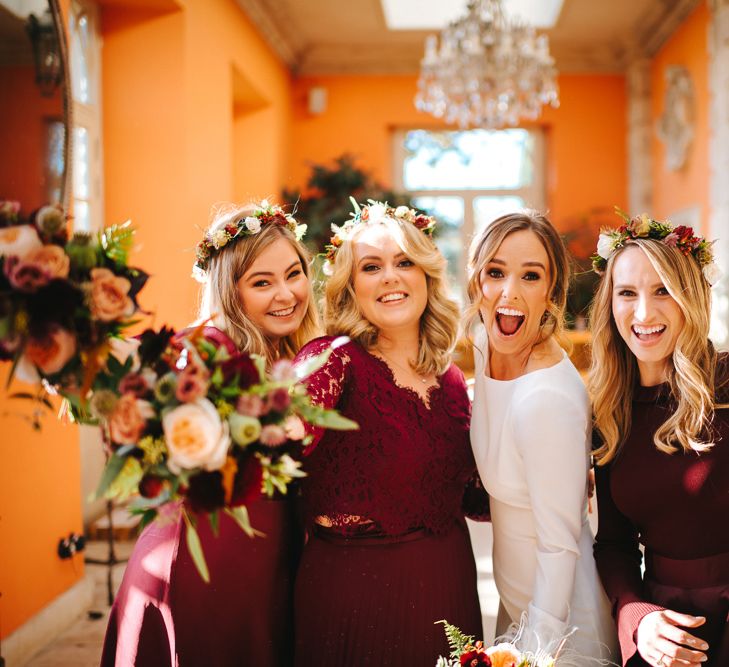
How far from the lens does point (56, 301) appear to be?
3.03ft

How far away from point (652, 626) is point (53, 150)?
2418 mm

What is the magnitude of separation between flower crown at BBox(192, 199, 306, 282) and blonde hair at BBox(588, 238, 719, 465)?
3.02 ft

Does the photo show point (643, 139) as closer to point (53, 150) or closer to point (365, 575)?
point (53, 150)

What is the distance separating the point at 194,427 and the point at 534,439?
0.93 metres

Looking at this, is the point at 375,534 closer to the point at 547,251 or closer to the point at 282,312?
the point at 282,312

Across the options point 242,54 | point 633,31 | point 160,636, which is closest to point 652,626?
point 160,636

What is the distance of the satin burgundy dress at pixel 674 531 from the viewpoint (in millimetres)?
1517

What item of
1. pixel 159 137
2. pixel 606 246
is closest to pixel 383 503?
pixel 606 246

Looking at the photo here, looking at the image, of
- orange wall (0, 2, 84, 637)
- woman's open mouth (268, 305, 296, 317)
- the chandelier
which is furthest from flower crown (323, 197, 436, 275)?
the chandelier

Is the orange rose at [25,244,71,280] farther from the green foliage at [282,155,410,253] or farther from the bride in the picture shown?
the green foliage at [282,155,410,253]

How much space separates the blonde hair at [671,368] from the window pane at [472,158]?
6407 mm

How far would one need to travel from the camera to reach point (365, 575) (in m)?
1.72

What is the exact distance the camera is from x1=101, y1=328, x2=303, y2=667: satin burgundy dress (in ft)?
5.62

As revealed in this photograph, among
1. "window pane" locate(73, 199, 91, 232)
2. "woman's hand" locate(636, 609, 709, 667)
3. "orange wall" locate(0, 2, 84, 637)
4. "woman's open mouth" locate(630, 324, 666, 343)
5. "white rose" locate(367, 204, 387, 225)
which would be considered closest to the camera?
"woman's hand" locate(636, 609, 709, 667)
